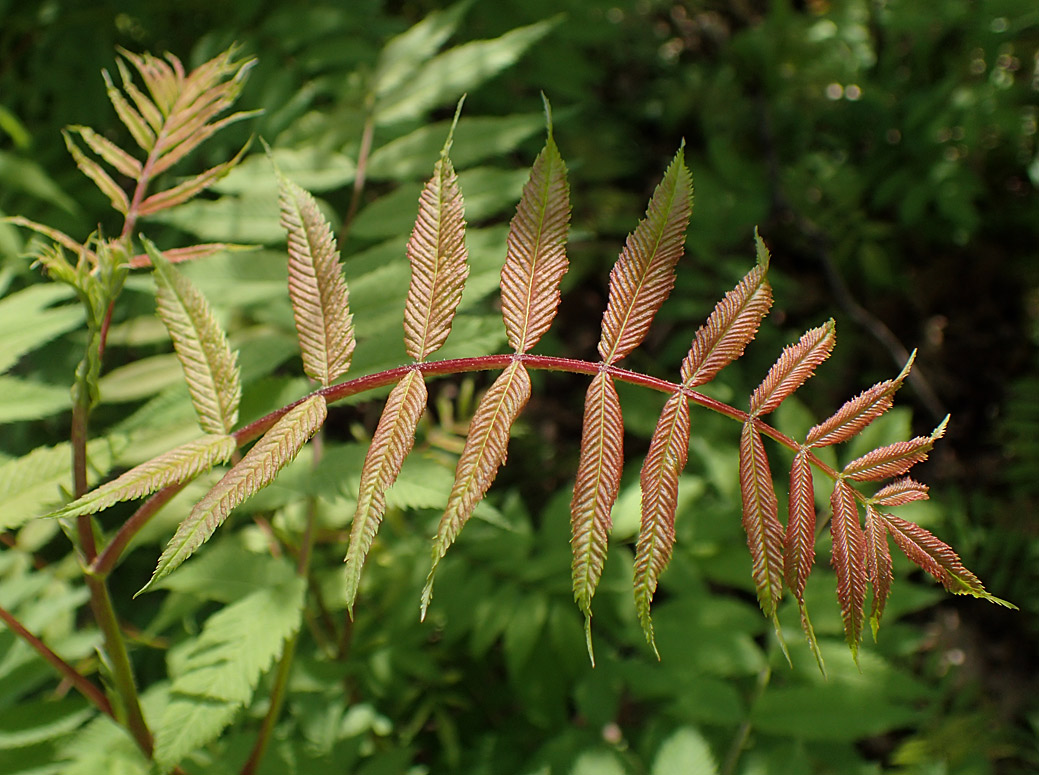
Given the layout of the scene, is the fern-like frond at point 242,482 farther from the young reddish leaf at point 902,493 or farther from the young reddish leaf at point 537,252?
the young reddish leaf at point 902,493

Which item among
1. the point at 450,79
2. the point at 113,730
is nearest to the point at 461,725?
the point at 113,730

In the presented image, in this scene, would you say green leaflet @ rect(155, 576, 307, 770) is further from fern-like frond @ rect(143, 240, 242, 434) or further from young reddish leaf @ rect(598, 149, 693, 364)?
young reddish leaf @ rect(598, 149, 693, 364)

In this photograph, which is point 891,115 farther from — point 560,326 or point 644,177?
point 560,326

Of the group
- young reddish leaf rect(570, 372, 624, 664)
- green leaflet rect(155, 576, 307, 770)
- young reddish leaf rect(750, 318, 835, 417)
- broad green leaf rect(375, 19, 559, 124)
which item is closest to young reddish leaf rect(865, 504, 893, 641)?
young reddish leaf rect(750, 318, 835, 417)

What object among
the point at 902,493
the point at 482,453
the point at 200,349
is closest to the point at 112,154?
the point at 200,349

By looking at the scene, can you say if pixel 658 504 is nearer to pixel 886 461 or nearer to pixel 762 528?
pixel 762 528

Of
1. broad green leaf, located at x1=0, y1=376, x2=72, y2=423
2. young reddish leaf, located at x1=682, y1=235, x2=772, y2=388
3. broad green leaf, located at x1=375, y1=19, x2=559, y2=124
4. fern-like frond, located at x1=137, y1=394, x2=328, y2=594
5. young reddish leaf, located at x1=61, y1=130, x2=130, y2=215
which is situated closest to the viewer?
fern-like frond, located at x1=137, y1=394, x2=328, y2=594

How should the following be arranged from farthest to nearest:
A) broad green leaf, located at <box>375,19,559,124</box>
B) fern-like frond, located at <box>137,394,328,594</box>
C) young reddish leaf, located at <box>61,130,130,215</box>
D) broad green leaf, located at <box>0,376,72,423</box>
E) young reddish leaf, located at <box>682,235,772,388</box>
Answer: broad green leaf, located at <box>375,19,559,124</box> < broad green leaf, located at <box>0,376,72,423</box> < young reddish leaf, located at <box>61,130,130,215</box> < young reddish leaf, located at <box>682,235,772,388</box> < fern-like frond, located at <box>137,394,328,594</box>
